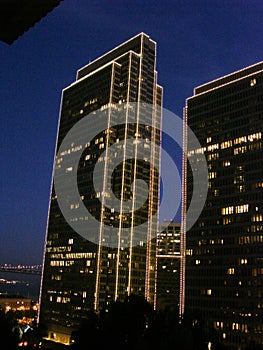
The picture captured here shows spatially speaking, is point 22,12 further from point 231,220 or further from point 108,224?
point 108,224

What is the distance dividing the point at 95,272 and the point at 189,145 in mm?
64962

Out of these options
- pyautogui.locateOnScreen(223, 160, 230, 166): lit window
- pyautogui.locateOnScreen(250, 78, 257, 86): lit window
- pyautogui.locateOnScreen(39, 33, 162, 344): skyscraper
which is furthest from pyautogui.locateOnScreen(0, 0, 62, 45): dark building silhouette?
pyautogui.locateOnScreen(39, 33, 162, 344): skyscraper

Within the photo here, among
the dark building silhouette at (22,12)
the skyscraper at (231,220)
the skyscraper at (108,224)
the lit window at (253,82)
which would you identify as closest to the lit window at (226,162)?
the skyscraper at (231,220)

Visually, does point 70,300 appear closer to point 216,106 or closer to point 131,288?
point 131,288

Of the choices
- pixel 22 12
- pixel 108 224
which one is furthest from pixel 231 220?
pixel 22 12

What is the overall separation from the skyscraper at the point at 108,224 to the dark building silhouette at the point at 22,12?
544ft

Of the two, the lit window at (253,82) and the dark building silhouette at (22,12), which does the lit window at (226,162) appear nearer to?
the lit window at (253,82)

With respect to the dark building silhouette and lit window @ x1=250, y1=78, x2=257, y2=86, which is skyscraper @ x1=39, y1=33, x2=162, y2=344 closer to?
lit window @ x1=250, y1=78, x2=257, y2=86

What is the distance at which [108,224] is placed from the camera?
570ft

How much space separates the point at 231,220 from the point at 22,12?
155m

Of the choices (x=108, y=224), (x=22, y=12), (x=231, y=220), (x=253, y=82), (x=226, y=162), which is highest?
(x=253, y=82)

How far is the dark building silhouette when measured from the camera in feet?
18.3

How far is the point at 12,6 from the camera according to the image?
5660mm

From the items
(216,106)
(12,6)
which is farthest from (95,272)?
(12,6)
